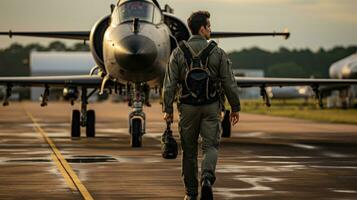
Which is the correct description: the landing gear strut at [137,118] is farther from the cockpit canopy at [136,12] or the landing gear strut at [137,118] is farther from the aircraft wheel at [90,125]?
the aircraft wheel at [90,125]

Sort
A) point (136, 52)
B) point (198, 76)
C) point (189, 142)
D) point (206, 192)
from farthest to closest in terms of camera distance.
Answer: point (136, 52) → point (189, 142) → point (198, 76) → point (206, 192)

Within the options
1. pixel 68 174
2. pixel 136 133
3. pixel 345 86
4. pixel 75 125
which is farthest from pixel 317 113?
pixel 68 174

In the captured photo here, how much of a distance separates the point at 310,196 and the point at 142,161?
19.7 feet

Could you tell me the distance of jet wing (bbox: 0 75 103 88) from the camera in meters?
27.1

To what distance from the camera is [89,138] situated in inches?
1062

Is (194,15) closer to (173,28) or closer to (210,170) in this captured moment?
(210,170)

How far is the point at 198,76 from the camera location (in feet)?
37.3

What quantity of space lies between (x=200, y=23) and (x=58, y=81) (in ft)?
55.9

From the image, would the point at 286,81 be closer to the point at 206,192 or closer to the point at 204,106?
the point at 204,106

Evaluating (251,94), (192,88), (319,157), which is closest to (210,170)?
(192,88)

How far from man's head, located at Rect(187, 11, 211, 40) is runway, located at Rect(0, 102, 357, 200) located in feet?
7.18

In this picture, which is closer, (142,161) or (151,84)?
(142,161)

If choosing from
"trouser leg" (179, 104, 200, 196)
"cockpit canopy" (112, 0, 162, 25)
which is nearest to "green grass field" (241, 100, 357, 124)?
"cockpit canopy" (112, 0, 162, 25)

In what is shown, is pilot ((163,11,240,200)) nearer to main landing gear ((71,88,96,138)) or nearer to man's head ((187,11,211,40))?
man's head ((187,11,211,40))
